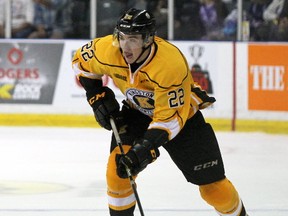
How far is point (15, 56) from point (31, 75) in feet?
0.76

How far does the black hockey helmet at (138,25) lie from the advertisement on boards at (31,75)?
464 cm

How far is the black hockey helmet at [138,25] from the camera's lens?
3676 mm

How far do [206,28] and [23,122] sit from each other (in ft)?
6.51

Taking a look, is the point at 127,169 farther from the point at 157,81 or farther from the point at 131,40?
the point at 131,40

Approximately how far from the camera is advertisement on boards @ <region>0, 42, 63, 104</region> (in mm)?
8336

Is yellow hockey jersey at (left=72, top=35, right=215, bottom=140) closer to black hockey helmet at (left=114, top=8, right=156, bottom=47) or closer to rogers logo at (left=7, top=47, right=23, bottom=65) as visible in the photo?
black hockey helmet at (left=114, top=8, right=156, bottom=47)

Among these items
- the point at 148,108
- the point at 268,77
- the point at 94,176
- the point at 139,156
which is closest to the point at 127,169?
the point at 139,156

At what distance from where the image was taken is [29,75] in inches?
329

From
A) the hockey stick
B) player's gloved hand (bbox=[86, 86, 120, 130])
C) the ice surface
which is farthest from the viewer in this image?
the ice surface

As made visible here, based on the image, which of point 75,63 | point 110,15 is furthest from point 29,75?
point 75,63

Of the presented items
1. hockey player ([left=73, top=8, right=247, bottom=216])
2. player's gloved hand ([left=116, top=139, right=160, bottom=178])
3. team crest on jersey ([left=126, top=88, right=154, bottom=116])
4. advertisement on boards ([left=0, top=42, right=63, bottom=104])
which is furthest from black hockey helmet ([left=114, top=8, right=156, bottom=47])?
advertisement on boards ([left=0, top=42, right=63, bottom=104])

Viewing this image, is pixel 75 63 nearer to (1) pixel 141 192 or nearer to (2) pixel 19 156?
(1) pixel 141 192

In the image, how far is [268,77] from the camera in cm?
804

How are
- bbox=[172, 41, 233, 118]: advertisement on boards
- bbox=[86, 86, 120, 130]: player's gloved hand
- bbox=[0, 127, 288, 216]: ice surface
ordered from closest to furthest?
bbox=[86, 86, 120, 130]: player's gloved hand, bbox=[0, 127, 288, 216]: ice surface, bbox=[172, 41, 233, 118]: advertisement on boards
